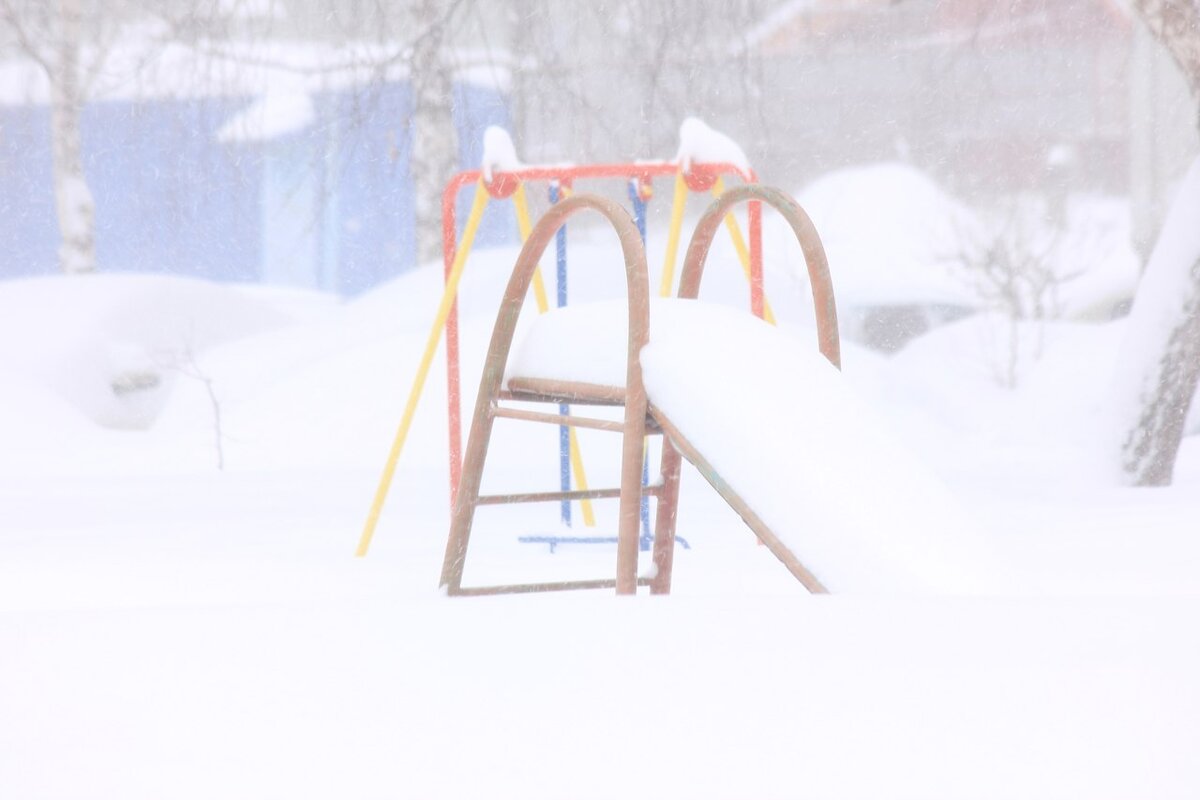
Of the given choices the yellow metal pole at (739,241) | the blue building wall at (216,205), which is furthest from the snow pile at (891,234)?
the yellow metal pole at (739,241)

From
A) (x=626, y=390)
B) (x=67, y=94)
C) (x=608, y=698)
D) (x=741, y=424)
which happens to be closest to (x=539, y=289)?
(x=626, y=390)

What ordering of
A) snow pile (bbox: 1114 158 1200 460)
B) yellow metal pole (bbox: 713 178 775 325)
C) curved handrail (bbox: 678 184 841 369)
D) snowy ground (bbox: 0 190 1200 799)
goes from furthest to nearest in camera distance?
snow pile (bbox: 1114 158 1200 460) → yellow metal pole (bbox: 713 178 775 325) → curved handrail (bbox: 678 184 841 369) → snowy ground (bbox: 0 190 1200 799)

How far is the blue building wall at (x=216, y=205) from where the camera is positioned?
5.82 metres

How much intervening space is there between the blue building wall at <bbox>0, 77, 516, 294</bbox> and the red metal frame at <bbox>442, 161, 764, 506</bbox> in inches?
112

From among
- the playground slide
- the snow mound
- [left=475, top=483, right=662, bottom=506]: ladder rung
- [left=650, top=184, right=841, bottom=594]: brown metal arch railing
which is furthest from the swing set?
the snow mound

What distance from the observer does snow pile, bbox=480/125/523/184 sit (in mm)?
2748

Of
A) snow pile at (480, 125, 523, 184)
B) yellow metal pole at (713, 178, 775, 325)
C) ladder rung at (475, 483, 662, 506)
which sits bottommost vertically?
ladder rung at (475, 483, 662, 506)

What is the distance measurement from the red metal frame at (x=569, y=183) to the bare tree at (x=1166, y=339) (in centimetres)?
133

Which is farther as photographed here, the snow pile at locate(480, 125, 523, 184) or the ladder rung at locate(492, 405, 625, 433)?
the snow pile at locate(480, 125, 523, 184)

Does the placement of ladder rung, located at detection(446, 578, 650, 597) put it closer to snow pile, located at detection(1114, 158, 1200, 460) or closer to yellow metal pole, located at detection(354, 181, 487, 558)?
yellow metal pole, located at detection(354, 181, 487, 558)

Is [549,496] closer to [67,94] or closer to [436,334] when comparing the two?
[436,334]

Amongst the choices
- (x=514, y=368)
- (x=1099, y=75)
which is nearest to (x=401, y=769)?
(x=514, y=368)

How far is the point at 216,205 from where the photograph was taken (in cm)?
607

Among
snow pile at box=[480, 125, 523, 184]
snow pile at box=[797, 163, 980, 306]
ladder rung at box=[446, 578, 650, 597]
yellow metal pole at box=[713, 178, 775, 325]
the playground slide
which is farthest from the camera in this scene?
snow pile at box=[797, 163, 980, 306]
